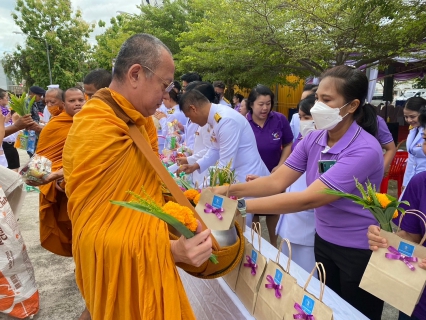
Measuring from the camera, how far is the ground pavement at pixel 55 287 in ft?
9.31

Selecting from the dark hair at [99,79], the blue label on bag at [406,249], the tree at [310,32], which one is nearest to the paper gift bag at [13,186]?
the dark hair at [99,79]

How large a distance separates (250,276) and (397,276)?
62cm

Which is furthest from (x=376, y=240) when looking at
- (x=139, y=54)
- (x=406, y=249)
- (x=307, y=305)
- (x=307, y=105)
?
(x=307, y=105)

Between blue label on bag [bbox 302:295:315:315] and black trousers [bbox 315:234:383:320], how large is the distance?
65 cm

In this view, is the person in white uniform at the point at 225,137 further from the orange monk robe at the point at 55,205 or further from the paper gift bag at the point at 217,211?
the paper gift bag at the point at 217,211

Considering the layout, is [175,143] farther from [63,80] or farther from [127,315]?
[63,80]

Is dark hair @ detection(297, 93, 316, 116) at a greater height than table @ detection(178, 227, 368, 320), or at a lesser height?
greater

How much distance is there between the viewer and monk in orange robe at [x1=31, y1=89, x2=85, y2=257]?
2.92m

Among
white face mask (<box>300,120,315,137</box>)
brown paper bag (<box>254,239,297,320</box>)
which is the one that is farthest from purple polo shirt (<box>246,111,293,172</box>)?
brown paper bag (<box>254,239,297,320</box>)

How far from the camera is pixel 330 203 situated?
1764 millimetres

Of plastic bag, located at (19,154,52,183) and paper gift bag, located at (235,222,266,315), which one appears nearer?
paper gift bag, located at (235,222,266,315)

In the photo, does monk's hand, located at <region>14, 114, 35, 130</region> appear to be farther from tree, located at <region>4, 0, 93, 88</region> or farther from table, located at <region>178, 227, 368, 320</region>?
tree, located at <region>4, 0, 93, 88</region>

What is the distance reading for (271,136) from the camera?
147 inches

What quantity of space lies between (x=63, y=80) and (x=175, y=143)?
20.1m
